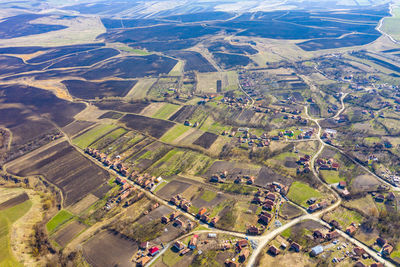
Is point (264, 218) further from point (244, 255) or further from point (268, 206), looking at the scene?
point (244, 255)

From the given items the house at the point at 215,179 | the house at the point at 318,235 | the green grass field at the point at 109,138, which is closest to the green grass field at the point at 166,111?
the green grass field at the point at 109,138

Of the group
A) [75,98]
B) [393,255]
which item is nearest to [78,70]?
[75,98]

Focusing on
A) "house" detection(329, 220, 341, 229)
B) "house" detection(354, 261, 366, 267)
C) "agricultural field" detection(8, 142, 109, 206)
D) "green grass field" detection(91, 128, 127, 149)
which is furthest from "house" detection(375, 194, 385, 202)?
"green grass field" detection(91, 128, 127, 149)

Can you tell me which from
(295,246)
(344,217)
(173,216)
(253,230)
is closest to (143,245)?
(173,216)

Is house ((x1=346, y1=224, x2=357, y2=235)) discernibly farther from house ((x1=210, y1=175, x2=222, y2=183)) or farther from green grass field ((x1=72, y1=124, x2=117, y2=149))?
green grass field ((x1=72, y1=124, x2=117, y2=149))

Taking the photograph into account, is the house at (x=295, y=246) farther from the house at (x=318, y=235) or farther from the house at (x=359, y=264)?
the house at (x=359, y=264)

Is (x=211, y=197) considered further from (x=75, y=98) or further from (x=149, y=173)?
(x=75, y=98)
